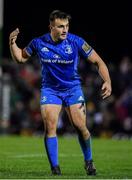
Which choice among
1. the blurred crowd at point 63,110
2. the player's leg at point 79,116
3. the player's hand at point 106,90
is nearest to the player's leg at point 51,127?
the player's leg at point 79,116

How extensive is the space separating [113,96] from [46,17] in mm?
7610

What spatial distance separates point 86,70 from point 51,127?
51.4 feet

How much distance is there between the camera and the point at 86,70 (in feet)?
93.0

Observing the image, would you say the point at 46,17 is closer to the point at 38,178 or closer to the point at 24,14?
the point at 24,14

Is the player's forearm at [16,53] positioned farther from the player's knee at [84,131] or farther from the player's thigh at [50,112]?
the player's knee at [84,131]

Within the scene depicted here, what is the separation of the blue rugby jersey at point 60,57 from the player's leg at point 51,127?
0.30 metres

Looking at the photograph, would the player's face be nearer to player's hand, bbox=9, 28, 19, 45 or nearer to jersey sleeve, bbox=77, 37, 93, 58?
jersey sleeve, bbox=77, 37, 93, 58

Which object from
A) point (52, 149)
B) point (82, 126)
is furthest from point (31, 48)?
point (52, 149)

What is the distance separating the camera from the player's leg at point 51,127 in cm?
1275

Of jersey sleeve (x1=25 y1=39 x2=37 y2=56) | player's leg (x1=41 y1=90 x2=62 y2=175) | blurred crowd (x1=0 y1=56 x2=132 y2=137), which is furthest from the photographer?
blurred crowd (x1=0 y1=56 x2=132 y2=137)

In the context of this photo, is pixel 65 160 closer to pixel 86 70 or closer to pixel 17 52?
pixel 17 52

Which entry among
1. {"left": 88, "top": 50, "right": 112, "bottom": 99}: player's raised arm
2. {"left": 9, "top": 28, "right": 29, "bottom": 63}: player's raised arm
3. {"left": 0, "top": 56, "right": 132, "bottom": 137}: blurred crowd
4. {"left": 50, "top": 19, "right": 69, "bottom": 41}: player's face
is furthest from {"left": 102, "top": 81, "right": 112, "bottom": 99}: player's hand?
{"left": 0, "top": 56, "right": 132, "bottom": 137}: blurred crowd

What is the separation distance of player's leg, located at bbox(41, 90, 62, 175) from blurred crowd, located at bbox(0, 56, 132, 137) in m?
13.2

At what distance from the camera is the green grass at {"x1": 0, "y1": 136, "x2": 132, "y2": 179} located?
1284 cm
